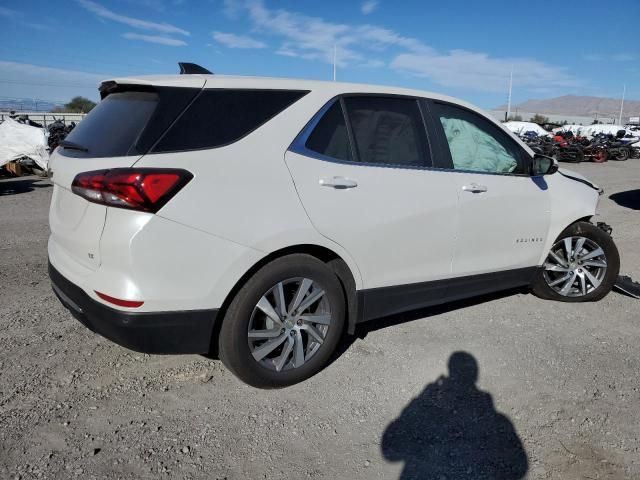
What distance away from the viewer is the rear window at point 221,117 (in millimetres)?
2578

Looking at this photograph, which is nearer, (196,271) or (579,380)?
(196,271)

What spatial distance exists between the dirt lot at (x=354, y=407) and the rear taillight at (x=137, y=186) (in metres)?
1.18

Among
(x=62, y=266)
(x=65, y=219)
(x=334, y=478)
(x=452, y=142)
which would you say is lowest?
(x=334, y=478)

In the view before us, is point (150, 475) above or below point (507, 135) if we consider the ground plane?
below

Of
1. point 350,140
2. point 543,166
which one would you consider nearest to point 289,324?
point 350,140

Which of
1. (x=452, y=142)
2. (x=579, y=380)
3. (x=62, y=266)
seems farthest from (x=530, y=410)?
(x=62, y=266)

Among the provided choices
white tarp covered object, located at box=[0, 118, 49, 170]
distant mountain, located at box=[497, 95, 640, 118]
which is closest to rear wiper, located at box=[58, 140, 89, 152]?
white tarp covered object, located at box=[0, 118, 49, 170]

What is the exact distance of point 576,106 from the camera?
173 meters

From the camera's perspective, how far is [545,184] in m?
4.16

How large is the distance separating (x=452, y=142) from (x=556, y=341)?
1701mm

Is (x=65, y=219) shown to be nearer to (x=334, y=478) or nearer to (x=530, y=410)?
(x=334, y=478)

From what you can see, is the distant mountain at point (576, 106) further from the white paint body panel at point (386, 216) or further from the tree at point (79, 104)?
the white paint body panel at point (386, 216)

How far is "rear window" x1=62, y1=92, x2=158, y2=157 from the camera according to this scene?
102 inches

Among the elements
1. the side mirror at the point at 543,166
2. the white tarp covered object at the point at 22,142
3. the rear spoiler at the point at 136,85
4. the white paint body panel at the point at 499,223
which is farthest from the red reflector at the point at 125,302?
the white tarp covered object at the point at 22,142
